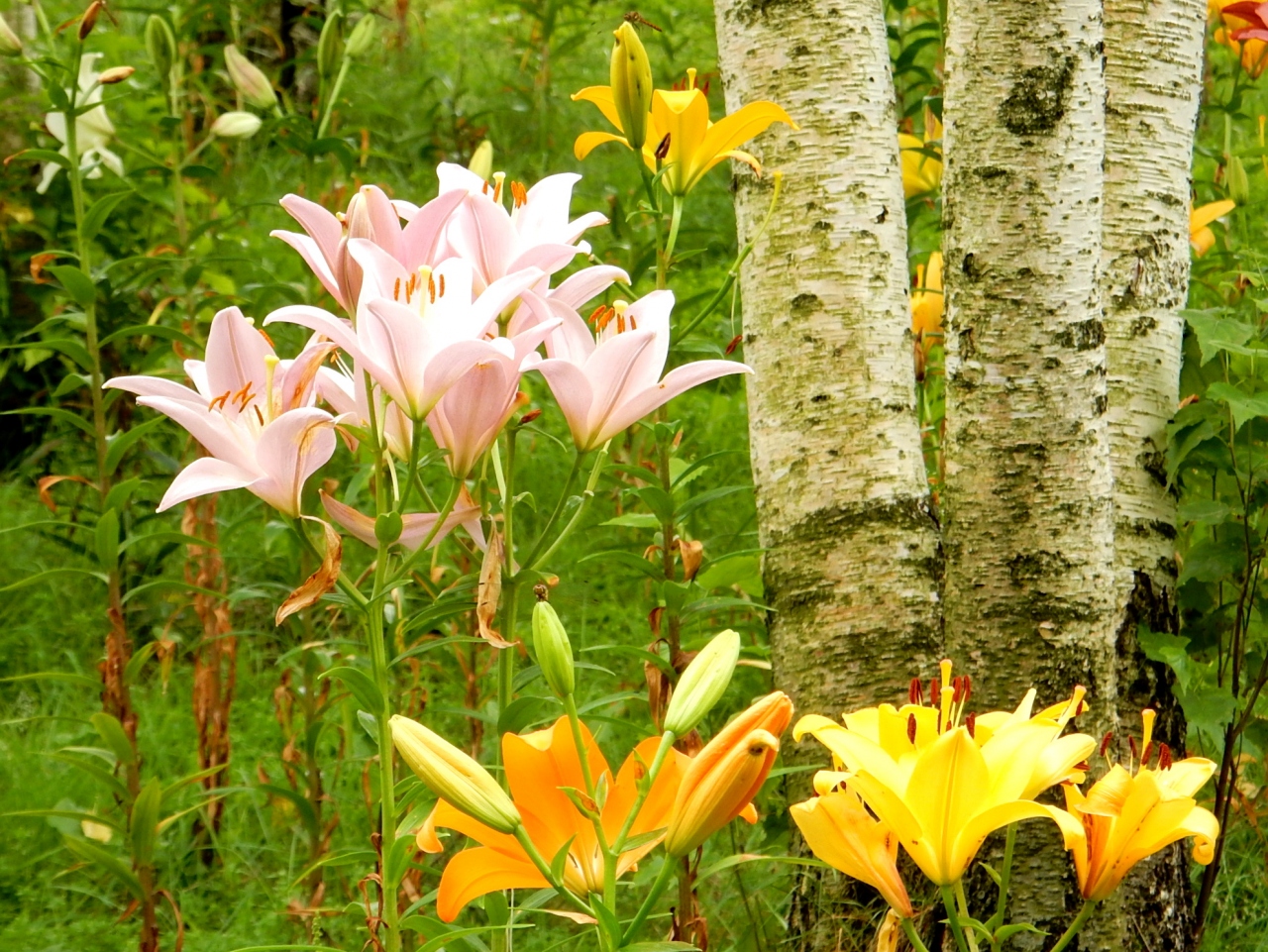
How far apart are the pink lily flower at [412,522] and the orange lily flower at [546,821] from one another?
0.14 meters

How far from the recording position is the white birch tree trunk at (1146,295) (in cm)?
137

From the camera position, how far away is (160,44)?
188 cm

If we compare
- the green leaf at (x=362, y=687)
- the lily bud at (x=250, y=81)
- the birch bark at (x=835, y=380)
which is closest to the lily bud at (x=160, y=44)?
the lily bud at (x=250, y=81)

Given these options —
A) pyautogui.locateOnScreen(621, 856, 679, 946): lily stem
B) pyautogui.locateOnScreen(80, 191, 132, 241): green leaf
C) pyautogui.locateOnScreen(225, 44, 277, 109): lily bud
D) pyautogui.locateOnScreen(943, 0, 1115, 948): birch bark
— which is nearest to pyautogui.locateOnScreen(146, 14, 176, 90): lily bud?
pyautogui.locateOnScreen(225, 44, 277, 109): lily bud

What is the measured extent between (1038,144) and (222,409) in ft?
2.83

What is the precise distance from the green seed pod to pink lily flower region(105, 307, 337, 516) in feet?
3.73

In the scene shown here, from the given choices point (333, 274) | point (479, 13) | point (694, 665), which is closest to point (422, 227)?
point (333, 274)

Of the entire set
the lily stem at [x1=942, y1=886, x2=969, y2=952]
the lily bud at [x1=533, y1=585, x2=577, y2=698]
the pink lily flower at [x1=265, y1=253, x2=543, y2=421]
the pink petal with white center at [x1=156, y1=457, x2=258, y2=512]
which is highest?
the pink lily flower at [x1=265, y1=253, x2=543, y2=421]

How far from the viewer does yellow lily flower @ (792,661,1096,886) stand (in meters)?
0.71

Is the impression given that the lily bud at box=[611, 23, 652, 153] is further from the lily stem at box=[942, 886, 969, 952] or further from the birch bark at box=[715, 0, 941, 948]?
the lily stem at box=[942, 886, 969, 952]

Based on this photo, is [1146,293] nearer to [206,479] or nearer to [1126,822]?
[1126,822]

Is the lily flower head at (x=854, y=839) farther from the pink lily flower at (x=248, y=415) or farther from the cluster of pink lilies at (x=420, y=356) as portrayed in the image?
the pink lily flower at (x=248, y=415)

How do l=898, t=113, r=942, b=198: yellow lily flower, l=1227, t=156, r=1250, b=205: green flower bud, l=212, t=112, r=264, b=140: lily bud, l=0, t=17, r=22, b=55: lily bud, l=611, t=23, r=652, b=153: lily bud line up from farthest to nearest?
l=212, t=112, r=264, b=140: lily bud → l=898, t=113, r=942, b=198: yellow lily flower → l=1227, t=156, r=1250, b=205: green flower bud → l=0, t=17, r=22, b=55: lily bud → l=611, t=23, r=652, b=153: lily bud

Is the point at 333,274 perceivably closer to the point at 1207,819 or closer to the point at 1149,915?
the point at 1207,819
